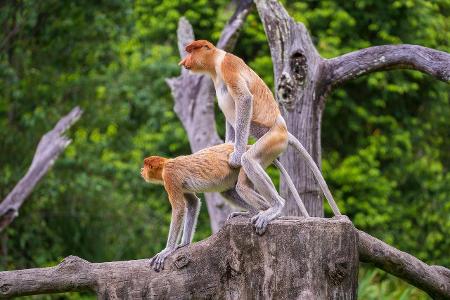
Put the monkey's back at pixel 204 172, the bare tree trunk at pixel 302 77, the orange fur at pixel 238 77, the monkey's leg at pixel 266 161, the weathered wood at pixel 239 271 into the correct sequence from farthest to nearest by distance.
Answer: the bare tree trunk at pixel 302 77 < the orange fur at pixel 238 77 < the monkey's back at pixel 204 172 < the monkey's leg at pixel 266 161 < the weathered wood at pixel 239 271

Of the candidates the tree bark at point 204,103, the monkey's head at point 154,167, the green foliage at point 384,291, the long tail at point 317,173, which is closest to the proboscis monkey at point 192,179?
the monkey's head at point 154,167

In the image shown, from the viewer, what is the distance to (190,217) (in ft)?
16.6

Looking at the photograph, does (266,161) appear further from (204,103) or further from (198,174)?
(204,103)

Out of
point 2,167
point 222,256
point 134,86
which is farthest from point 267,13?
point 134,86

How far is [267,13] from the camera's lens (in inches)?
250

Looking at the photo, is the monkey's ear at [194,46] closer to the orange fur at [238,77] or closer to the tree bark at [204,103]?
the orange fur at [238,77]

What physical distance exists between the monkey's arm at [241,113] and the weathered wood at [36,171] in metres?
3.31

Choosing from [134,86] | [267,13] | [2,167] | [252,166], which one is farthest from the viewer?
[134,86]

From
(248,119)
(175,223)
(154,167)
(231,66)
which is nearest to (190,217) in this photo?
(175,223)

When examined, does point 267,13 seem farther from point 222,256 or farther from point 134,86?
point 134,86

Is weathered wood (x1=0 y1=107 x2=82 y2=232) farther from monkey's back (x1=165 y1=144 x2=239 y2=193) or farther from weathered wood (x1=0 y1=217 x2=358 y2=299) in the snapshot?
weathered wood (x1=0 y1=217 x2=358 y2=299)

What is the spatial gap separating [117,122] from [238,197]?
313 inches

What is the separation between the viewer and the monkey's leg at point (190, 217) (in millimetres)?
4984

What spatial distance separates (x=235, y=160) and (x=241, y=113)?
1.06ft
